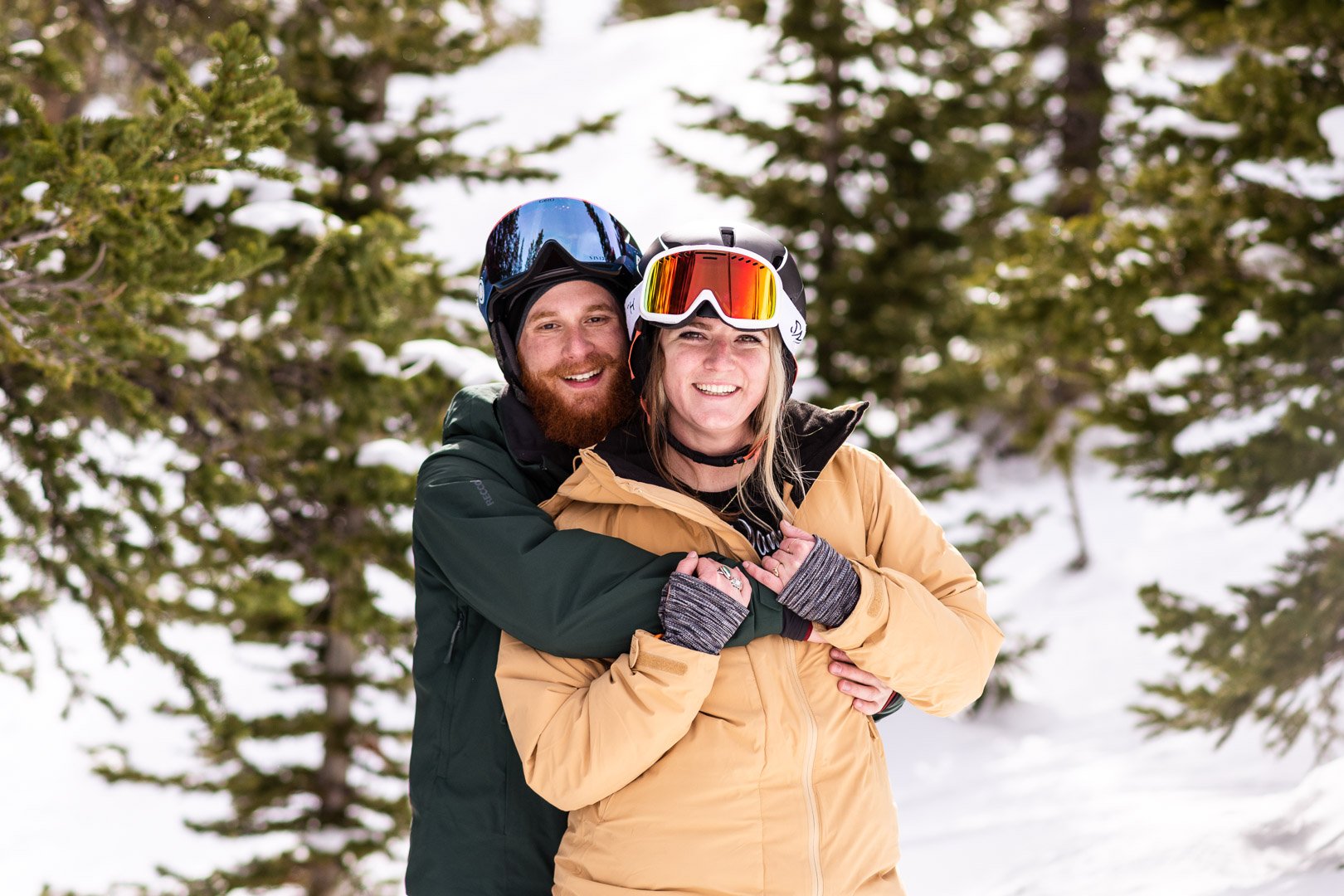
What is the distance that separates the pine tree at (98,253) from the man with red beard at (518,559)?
1171 mm

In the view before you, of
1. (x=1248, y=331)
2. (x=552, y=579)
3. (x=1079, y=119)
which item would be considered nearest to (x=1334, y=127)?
(x=1248, y=331)

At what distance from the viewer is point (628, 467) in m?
3.03

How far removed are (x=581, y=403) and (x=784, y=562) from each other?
1139 mm

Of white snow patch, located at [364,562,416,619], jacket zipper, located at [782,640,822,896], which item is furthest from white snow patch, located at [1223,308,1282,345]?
white snow patch, located at [364,562,416,619]

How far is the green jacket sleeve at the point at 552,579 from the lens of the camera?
281 cm

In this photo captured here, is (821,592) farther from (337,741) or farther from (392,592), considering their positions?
(392,592)

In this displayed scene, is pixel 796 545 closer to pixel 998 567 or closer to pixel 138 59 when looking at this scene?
pixel 138 59

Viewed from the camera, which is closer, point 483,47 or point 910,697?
point 910,697

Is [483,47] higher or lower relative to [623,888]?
higher

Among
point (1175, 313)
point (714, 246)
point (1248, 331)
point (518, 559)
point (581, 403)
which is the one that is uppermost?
point (1175, 313)

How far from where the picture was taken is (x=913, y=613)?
2.86 meters

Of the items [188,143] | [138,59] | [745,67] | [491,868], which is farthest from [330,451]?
[745,67]

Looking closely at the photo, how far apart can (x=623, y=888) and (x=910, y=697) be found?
87 centimetres

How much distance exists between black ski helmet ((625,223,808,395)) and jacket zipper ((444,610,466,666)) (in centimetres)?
83
